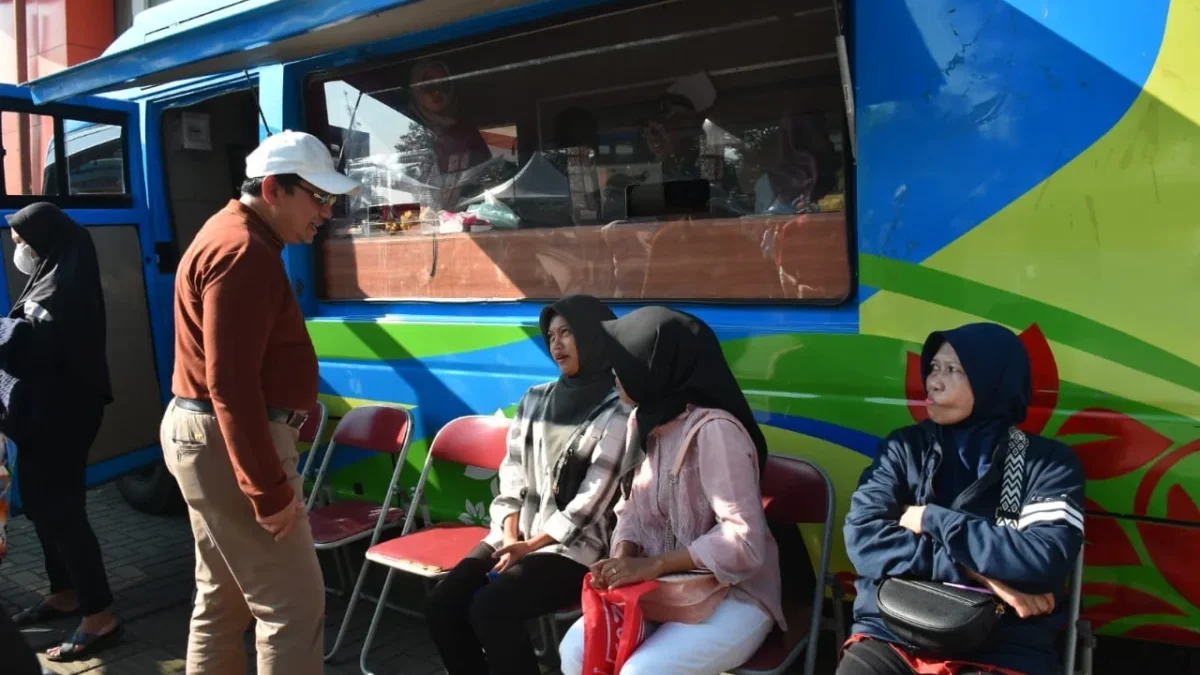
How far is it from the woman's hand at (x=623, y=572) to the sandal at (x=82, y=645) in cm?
222

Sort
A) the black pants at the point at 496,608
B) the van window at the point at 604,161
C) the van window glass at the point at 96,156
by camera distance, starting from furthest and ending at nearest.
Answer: the van window glass at the point at 96,156 → the van window at the point at 604,161 → the black pants at the point at 496,608

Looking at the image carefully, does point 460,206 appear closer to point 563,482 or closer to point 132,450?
point 563,482

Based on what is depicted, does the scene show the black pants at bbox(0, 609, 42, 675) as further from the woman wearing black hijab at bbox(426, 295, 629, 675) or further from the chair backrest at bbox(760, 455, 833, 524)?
the chair backrest at bbox(760, 455, 833, 524)

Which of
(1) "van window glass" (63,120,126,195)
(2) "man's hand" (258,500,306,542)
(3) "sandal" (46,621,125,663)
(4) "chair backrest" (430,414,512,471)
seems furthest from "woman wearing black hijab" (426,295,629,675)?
(1) "van window glass" (63,120,126,195)

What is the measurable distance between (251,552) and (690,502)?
3.78ft

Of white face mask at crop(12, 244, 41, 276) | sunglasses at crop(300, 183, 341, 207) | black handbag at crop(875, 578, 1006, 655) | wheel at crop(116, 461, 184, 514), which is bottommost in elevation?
wheel at crop(116, 461, 184, 514)

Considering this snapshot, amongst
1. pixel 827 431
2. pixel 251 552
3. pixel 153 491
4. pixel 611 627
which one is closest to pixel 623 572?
pixel 611 627

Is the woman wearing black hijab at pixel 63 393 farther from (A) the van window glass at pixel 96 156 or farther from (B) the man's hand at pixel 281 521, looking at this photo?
(B) the man's hand at pixel 281 521

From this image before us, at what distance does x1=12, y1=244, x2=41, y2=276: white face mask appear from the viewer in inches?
137

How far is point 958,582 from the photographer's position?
213 cm

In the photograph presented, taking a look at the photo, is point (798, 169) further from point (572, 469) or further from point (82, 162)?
point (82, 162)

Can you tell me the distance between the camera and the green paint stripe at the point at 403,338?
11.5ft

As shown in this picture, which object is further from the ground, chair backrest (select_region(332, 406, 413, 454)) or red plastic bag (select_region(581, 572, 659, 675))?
chair backrest (select_region(332, 406, 413, 454))

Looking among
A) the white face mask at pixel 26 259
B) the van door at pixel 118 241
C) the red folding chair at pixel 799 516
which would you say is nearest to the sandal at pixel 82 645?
the van door at pixel 118 241
